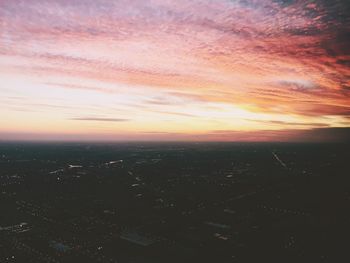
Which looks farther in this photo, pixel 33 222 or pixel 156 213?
pixel 156 213

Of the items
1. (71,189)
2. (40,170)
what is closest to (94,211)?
(71,189)

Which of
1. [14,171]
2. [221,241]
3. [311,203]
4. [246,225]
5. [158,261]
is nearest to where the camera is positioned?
[158,261]

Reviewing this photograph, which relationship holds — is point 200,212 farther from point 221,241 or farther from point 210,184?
point 210,184

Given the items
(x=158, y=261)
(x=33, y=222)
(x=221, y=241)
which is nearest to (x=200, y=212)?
(x=221, y=241)

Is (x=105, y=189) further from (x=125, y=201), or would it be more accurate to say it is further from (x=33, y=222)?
(x=33, y=222)

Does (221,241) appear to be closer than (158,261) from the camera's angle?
No

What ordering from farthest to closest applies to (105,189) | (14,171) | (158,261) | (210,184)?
(14,171) < (210,184) < (105,189) < (158,261)
